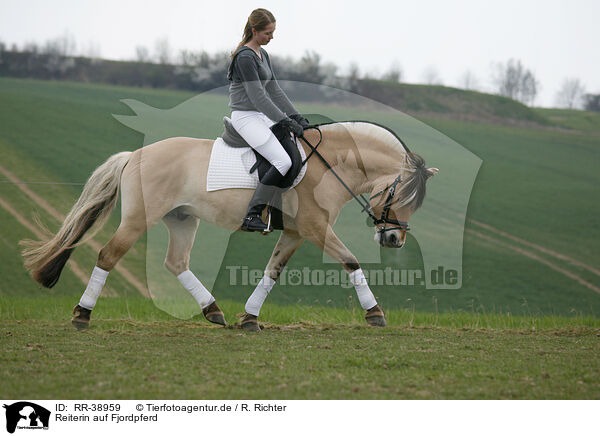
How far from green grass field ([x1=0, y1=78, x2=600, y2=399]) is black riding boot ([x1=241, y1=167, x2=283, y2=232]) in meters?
1.06

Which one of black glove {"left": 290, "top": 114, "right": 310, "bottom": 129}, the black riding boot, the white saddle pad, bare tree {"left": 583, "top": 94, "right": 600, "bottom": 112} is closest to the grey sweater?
black glove {"left": 290, "top": 114, "right": 310, "bottom": 129}

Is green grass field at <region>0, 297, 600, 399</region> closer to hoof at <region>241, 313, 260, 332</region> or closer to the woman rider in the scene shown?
hoof at <region>241, 313, 260, 332</region>

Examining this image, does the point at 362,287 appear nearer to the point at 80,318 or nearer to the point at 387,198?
the point at 387,198

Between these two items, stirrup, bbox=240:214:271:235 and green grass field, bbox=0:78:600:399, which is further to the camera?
stirrup, bbox=240:214:271:235

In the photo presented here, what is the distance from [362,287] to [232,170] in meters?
1.71

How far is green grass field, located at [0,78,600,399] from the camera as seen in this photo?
12.7ft

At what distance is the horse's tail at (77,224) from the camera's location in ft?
20.0

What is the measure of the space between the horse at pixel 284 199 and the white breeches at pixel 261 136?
1.16ft

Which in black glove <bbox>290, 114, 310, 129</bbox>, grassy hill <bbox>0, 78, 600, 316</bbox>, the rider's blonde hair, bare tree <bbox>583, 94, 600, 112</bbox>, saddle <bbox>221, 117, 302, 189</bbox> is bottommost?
grassy hill <bbox>0, 78, 600, 316</bbox>

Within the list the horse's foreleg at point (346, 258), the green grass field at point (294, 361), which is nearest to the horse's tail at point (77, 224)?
the green grass field at point (294, 361)

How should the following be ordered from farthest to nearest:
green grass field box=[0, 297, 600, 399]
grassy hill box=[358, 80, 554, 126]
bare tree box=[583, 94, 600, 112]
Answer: bare tree box=[583, 94, 600, 112], grassy hill box=[358, 80, 554, 126], green grass field box=[0, 297, 600, 399]

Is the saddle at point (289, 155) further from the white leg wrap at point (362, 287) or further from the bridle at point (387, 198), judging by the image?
the white leg wrap at point (362, 287)

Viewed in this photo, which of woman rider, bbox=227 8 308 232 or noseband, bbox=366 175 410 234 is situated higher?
woman rider, bbox=227 8 308 232
